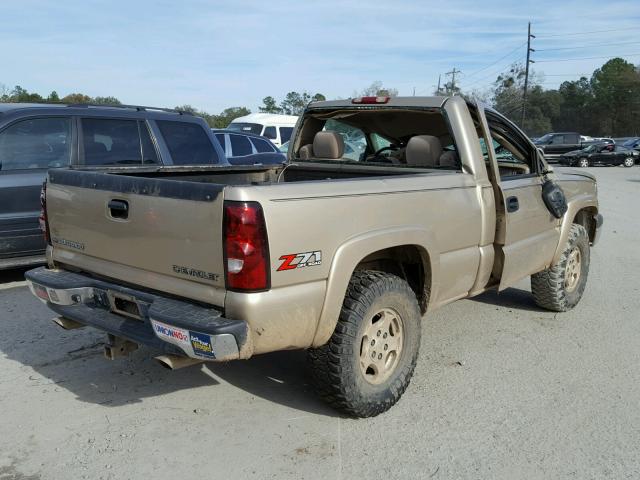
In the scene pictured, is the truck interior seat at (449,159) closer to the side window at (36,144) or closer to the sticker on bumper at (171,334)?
the sticker on bumper at (171,334)

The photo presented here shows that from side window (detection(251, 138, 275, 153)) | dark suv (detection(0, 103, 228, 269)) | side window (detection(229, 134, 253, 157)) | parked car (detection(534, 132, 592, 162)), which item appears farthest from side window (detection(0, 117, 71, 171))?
parked car (detection(534, 132, 592, 162))

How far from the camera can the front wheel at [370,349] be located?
11.2 feet

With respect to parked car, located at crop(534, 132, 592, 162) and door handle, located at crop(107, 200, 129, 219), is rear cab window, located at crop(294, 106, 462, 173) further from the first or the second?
parked car, located at crop(534, 132, 592, 162)

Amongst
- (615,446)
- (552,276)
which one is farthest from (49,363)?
(552,276)

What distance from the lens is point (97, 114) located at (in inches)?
259

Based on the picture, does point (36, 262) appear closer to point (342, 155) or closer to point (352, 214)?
point (342, 155)

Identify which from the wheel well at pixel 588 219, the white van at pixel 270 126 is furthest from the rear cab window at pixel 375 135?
the white van at pixel 270 126

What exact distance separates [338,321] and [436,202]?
3.54 feet

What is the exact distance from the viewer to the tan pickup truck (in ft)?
9.60

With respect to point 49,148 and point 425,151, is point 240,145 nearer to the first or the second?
point 49,148

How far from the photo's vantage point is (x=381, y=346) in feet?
12.3

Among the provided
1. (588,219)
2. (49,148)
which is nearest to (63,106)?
(49,148)

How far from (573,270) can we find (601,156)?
31.0m

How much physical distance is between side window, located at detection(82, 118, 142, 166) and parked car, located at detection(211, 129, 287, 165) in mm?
5304
